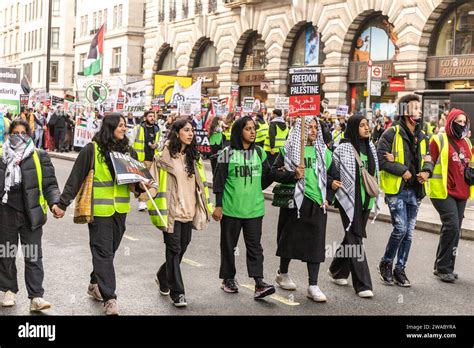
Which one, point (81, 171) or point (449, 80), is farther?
point (449, 80)

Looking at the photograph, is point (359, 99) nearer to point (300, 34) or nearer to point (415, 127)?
Answer: point (300, 34)

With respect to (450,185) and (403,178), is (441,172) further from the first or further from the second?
(403,178)

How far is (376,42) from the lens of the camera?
3056 cm

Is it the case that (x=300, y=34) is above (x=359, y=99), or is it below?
above

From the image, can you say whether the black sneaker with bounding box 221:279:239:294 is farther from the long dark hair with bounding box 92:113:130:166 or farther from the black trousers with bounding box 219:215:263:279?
the long dark hair with bounding box 92:113:130:166

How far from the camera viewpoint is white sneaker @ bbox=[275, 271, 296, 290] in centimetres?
798

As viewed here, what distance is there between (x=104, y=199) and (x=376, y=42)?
1001 inches

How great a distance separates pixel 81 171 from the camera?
670 cm

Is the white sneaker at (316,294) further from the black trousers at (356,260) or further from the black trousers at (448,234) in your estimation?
the black trousers at (448,234)

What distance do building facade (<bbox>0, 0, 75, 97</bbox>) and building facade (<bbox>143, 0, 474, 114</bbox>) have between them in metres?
25.2

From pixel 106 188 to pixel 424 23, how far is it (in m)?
23.1

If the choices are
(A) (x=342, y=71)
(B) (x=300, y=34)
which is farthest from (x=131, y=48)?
(A) (x=342, y=71)
